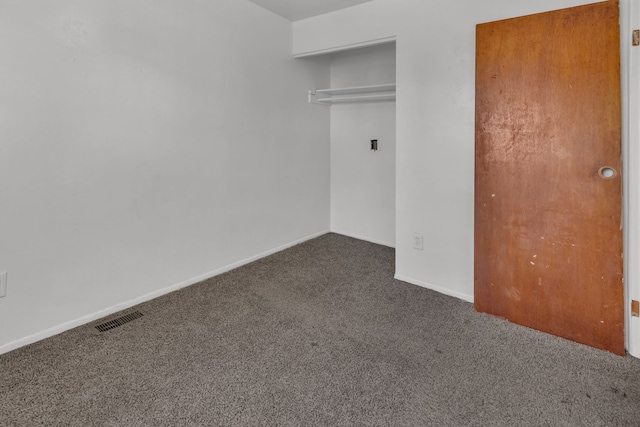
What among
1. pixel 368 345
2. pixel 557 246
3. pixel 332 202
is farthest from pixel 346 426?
pixel 332 202

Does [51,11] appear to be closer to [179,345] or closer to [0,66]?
[0,66]

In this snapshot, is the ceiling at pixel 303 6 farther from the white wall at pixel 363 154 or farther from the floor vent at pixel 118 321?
the floor vent at pixel 118 321

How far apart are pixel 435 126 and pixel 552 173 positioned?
831 millimetres

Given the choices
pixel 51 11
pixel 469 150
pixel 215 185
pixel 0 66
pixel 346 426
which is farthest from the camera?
pixel 215 185

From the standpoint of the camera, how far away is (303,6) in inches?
119

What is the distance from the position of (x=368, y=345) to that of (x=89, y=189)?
6.34ft

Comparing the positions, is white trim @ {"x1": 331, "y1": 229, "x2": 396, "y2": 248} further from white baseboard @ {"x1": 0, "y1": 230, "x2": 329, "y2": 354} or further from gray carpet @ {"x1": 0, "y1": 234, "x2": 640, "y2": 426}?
gray carpet @ {"x1": 0, "y1": 234, "x2": 640, "y2": 426}

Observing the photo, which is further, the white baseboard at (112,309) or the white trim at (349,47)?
the white trim at (349,47)

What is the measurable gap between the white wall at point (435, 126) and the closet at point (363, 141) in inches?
31.7

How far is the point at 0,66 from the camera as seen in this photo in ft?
5.95

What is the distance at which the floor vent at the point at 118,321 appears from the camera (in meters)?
2.20

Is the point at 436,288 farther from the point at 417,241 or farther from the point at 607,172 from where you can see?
the point at 607,172

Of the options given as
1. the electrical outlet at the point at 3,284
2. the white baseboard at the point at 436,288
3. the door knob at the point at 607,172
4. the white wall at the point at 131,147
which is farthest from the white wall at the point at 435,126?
the electrical outlet at the point at 3,284

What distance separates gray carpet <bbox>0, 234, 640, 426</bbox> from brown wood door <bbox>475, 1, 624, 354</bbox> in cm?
19
